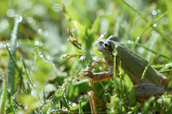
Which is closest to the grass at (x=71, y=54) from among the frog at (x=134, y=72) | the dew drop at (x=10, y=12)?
the dew drop at (x=10, y=12)

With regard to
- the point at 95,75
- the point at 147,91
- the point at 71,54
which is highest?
the point at 71,54

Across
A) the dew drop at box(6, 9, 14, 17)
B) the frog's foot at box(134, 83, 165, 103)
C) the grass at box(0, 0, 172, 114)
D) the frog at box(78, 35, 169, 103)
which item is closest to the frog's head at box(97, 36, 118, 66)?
the frog at box(78, 35, 169, 103)

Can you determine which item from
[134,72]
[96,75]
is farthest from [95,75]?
[134,72]

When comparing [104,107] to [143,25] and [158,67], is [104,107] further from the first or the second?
[143,25]

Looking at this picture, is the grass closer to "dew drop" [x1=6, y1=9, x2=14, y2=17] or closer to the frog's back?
"dew drop" [x1=6, y1=9, x2=14, y2=17]

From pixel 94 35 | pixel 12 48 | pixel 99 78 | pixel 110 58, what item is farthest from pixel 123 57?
pixel 12 48

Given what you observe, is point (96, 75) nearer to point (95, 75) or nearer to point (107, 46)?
point (95, 75)
